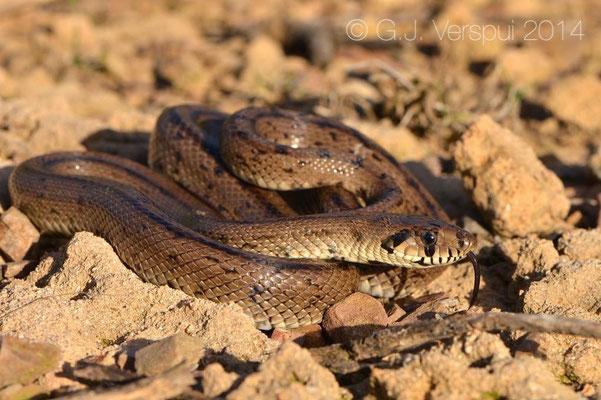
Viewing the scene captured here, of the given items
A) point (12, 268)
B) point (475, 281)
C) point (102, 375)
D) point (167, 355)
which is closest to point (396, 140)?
point (475, 281)

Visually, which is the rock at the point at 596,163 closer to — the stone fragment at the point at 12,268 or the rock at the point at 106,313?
the rock at the point at 106,313

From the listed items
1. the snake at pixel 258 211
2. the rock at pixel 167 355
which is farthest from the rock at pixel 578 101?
the rock at pixel 167 355

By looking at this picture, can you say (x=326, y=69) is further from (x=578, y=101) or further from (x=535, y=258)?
(x=535, y=258)

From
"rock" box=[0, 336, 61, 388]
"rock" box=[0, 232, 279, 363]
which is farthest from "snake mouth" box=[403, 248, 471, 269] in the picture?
"rock" box=[0, 336, 61, 388]

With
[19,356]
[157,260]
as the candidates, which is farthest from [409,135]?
[19,356]

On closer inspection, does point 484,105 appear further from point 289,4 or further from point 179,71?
point 289,4

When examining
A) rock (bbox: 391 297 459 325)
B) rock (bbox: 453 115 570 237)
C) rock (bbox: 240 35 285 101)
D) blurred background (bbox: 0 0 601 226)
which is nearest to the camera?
rock (bbox: 391 297 459 325)

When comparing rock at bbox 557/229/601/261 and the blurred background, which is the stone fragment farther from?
rock at bbox 557/229/601/261
